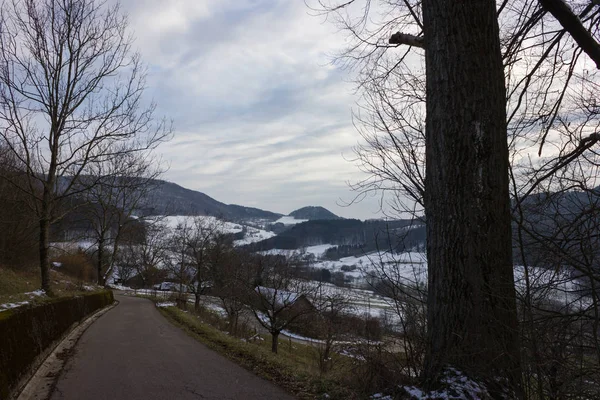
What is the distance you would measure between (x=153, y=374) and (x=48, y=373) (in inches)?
62.9

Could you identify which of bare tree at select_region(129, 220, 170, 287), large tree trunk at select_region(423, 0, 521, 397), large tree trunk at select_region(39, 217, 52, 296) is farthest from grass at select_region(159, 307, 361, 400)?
bare tree at select_region(129, 220, 170, 287)

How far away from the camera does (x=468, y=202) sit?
11.5ft

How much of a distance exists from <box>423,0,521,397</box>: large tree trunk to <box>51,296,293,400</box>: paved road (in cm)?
275

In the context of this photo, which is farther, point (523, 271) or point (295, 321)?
point (295, 321)

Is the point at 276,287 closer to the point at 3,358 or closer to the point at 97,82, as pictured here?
the point at 97,82

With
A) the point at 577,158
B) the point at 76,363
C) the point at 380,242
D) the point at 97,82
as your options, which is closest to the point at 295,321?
the point at 97,82

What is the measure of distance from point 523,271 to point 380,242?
1997 mm

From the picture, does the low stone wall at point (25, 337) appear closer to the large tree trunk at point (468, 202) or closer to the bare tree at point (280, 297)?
the large tree trunk at point (468, 202)

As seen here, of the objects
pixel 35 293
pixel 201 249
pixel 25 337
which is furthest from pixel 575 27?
pixel 201 249

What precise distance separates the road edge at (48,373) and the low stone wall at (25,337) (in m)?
0.13

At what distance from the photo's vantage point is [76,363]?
23.7 feet

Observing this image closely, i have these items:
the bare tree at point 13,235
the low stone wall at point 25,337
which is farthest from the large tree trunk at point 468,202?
the bare tree at point 13,235

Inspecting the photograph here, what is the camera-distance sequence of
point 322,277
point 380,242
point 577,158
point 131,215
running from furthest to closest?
point 131,215
point 322,277
point 380,242
point 577,158

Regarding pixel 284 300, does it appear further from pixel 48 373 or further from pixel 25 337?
pixel 25 337
